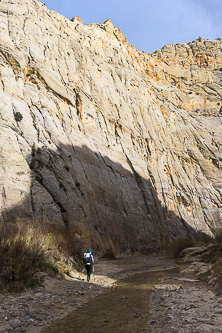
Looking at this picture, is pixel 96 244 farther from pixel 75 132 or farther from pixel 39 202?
pixel 75 132

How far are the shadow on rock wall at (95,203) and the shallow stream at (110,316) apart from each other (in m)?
9.69

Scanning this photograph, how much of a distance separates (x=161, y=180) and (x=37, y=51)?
92.5ft

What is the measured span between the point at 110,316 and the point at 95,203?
2048 centimetres

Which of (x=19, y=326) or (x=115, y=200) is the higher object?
(x=115, y=200)

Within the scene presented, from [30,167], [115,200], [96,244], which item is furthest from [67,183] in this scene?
[115,200]

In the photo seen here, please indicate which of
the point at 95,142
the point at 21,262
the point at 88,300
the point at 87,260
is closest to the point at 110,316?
the point at 88,300

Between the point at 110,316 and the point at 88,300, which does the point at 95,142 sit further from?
the point at 110,316

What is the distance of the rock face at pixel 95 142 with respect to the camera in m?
22.3

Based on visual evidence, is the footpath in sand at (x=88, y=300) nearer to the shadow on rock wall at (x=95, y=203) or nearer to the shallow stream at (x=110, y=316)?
the shallow stream at (x=110, y=316)

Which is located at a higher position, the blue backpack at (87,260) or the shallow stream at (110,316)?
the blue backpack at (87,260)

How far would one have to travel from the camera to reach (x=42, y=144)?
80.3 feet

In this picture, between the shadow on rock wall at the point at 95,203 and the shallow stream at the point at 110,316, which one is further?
the shadow on rock wall at the point at 95,203

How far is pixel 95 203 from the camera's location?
92.2 feet

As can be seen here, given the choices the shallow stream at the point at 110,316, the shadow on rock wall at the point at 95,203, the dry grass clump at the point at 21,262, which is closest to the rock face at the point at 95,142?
the shadow on rock wall at the point at 95,203
